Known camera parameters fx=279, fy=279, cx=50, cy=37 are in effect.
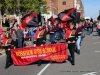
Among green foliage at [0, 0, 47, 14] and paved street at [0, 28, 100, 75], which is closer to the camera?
paved street at [0, 28, 100, 75]

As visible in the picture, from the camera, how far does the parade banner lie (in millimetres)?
11203

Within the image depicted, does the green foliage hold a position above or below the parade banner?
above

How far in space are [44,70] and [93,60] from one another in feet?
9.54

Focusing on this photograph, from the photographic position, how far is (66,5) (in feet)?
381

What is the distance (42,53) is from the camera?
11219mm

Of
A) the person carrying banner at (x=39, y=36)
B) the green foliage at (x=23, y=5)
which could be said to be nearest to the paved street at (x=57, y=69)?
the person carrying banner at (x=39, y=36)

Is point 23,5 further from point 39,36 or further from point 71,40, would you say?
point 71,40

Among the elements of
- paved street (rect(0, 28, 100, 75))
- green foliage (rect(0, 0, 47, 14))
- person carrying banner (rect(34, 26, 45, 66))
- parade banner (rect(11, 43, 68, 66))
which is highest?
green foliage (rect(0, 0, 47, 14))

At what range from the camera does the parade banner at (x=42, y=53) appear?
11.2 meters

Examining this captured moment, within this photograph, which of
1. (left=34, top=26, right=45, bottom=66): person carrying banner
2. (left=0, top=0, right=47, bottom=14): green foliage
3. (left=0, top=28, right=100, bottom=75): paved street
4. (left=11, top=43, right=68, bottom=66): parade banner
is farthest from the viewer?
(left=0, top=0, right=47, bottom=14): green foliage

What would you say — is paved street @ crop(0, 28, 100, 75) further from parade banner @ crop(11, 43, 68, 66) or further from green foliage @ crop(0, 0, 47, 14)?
green foliage @ crop(0, 0, 47, 14)

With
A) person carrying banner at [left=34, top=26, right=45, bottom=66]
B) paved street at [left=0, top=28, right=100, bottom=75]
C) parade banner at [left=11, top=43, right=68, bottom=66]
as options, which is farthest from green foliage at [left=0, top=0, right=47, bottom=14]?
paved street at [left=0, top=28, right=100, bottom=75]

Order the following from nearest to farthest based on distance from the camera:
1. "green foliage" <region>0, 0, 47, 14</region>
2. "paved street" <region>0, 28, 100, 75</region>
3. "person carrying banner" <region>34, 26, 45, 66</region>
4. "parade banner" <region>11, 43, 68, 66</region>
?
"paved street" <region>0, 28, 100, 75</region> < "parade banner" <region>11, 43, 68, 66</region> < "person carrying banner" <region>34, 26, 45, 66</region> < "green foliage" <region>0, 0, 47, 14</region>

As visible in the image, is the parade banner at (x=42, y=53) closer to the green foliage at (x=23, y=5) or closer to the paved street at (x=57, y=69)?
the paved street at (x=57, y=69)
